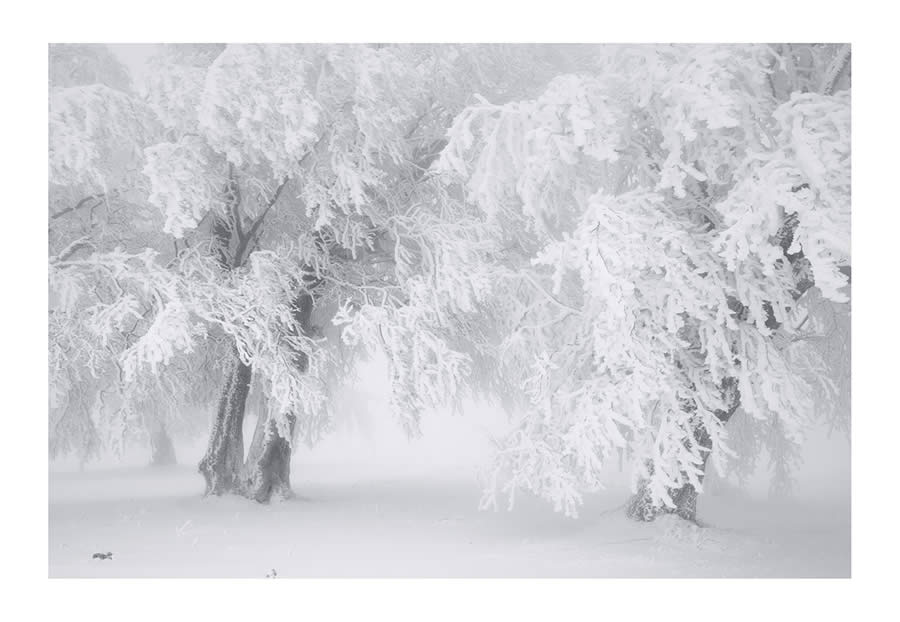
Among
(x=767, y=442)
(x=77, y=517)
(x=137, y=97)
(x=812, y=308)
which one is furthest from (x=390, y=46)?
(x=767, y=442)

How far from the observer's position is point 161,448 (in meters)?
11.1

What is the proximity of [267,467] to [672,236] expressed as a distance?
497 cm

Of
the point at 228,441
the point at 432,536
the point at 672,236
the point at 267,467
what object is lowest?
the point at 432,536

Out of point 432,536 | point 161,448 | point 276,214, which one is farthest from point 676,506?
point 161,448

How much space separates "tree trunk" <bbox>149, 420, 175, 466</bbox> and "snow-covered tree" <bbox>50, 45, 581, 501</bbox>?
8.10 feet

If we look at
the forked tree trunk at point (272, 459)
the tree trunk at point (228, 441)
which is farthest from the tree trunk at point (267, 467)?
the tree trunk at point (228, 441)

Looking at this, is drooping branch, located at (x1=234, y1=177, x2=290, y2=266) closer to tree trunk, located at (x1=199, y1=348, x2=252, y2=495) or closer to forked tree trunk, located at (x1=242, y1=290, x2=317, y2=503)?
forked tree trunk, located at (x1=242, y1=290, x2=317, y2=503)

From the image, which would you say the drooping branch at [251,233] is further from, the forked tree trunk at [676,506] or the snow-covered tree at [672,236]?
the forked tree trunk at [676,506]

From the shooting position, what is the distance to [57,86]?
667 cm

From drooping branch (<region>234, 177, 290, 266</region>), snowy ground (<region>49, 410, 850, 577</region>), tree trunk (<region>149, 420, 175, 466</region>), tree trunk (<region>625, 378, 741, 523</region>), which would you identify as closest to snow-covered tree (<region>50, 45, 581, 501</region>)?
drooping branch (<region>234, 177, 290, 266</region>)

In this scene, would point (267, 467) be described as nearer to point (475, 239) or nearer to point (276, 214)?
point (276, 214)

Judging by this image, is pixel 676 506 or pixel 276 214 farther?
pixel 276 214
